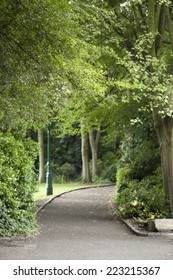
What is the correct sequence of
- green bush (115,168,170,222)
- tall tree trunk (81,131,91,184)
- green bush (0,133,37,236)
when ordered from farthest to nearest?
tall tree trunk (81,131,91,184), green bush (115,168,170,222), green bush (0,133,37,236)

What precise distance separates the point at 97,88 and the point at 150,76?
2.80 metres

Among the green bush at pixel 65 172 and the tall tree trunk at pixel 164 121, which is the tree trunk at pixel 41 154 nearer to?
the green bush at pixel 65 172

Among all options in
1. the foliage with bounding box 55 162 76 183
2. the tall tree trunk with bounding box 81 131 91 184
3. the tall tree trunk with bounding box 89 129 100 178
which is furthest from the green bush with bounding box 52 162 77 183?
the tall tree trunk with bounding box 81 131 91 184

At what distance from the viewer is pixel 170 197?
1509cm

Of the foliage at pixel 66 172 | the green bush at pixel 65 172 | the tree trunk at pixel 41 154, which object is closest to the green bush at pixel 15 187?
the tree trunk at pixel 41 154

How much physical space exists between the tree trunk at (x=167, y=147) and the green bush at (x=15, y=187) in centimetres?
509

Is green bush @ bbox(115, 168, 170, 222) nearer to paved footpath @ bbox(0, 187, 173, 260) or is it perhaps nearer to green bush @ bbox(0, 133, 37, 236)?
paved footpath @ bbox(0, 187, 173, 260)

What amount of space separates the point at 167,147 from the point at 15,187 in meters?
6.07

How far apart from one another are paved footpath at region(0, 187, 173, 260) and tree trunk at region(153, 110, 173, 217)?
2296 mm

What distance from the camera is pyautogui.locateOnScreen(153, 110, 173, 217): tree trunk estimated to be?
49.7 ft

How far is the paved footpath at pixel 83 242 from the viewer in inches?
369

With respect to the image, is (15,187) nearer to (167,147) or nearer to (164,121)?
(167,147)

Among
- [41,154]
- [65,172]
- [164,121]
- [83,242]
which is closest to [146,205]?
[164,121]

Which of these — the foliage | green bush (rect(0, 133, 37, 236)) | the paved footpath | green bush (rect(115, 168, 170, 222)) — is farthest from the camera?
the foliage
